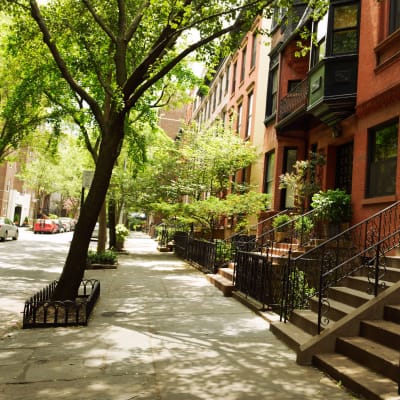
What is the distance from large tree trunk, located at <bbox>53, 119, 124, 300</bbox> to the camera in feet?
25.9

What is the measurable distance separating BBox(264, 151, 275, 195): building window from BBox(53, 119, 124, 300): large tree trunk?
29.8 feet

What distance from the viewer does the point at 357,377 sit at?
14.4ft

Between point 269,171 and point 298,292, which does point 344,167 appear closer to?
point 269,171

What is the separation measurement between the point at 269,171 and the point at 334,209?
662 cm

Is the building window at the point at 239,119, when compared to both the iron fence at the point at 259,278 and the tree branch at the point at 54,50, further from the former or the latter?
the tree branch at the point at 54,50

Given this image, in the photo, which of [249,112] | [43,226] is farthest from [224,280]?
[43,226]

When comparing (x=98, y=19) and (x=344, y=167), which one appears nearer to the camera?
(x=98, y=19)

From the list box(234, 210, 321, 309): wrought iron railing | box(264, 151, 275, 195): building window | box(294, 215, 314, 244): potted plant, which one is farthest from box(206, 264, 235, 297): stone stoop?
box(264, 151, 275, 195): building window

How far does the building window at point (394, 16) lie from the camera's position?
9.45m

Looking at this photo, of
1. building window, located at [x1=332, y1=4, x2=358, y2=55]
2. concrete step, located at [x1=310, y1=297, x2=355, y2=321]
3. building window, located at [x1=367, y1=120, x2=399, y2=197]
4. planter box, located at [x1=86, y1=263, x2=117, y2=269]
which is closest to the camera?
concrete step, located at [x1=310, y1=297, x2=355, y2=321]

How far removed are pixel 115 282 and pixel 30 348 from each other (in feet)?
20.1

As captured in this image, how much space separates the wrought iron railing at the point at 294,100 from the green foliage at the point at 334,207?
11.0 ft

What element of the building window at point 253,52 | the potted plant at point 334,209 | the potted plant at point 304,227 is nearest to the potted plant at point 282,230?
the potted plant at point 304,227

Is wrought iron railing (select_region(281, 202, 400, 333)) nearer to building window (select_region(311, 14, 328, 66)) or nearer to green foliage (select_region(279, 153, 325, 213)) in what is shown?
green foliage (select_region(279, 153, 325, 213))
